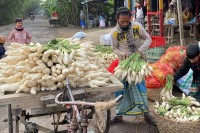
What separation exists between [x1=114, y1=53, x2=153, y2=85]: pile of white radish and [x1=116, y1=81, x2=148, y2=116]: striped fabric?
0.23 m

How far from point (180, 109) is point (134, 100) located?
2.28 feet

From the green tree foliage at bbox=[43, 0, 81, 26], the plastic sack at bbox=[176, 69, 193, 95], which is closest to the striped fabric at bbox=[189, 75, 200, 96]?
the plastic sack at bbox=[176, 69, 193, 95]

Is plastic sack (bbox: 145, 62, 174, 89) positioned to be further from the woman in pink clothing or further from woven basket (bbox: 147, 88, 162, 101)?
the woman in pink clothing

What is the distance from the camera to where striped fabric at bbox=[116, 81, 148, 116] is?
3990 millimetres

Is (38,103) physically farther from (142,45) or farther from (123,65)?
(142,45)

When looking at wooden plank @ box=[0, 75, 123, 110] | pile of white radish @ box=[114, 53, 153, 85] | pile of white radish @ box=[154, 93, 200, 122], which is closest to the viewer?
wooden plank @ box=[0, 75, 123, 110]

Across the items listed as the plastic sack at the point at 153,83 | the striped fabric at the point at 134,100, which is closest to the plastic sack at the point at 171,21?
the plastic sack at the point at 153,83

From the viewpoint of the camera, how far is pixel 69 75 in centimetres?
272

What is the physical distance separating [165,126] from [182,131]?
22 cm

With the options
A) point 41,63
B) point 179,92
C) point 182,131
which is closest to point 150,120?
point 182,131

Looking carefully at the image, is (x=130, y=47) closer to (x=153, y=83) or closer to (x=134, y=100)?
(x=134, y=100)

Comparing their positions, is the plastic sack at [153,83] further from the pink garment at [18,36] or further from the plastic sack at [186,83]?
the pink garment at [18,36]

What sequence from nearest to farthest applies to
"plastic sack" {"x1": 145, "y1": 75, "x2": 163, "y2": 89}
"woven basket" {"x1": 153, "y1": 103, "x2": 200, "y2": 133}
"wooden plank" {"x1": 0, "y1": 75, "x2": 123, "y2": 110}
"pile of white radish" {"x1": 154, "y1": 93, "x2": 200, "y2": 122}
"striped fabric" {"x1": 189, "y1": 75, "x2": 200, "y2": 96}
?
"wooden plank" {"x1": 0, "y1": 75, "x2": 123, "y2": 110} → "woven basket" {"x1": 153, "y1": 103, "x2": 200, "y2": 133} → "pile of white radish" {"x1": 154, "y1": 93, "x2": 200, "y2": 122} → "striped fabric" {"x1": 189, "y1": 75, "x2": 200, "y2": 96} → "plastic sack" {"x1": 145, "y1": 75, "x2": 163, "y2": 89}

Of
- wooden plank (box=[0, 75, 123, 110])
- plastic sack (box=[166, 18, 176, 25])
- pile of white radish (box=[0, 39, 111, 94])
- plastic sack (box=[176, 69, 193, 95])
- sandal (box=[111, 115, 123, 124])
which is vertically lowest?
sandal (box=[111, 115, 123, 124])
